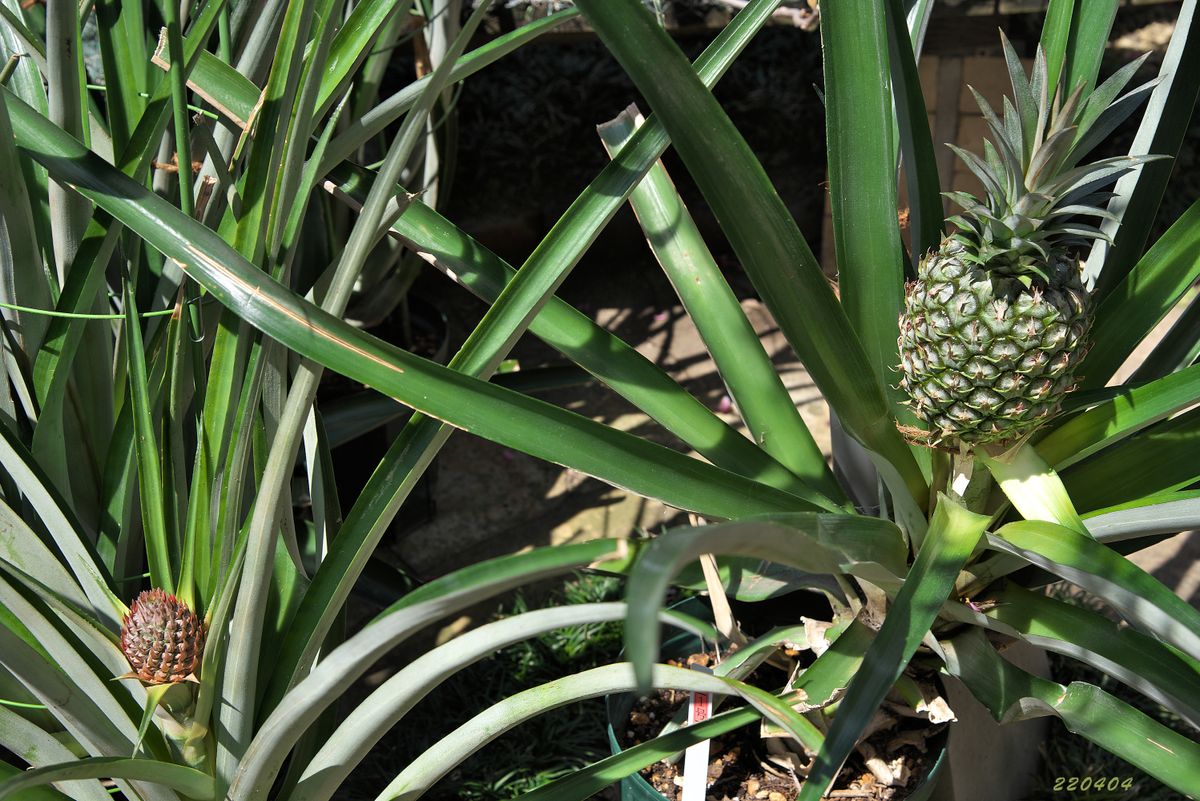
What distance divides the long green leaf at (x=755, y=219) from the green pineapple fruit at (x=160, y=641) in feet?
1.63

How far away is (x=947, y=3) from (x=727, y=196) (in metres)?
1.58

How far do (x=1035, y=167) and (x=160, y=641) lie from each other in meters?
0.72

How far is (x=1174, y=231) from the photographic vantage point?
782 mm

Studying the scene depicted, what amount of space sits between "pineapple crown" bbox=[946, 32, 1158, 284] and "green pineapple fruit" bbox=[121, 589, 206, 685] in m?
0.66

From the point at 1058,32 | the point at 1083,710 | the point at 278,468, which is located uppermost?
the point at 1058,32

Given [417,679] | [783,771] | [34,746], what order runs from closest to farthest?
[417,679], [34,746], [783,771]

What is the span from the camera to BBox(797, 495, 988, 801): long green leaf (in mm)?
603

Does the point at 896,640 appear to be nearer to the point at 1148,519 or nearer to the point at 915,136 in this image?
the point at 1148,519

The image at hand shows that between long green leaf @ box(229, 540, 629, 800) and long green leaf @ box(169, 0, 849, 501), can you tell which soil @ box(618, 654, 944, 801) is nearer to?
long green leaf @ box(169, 0, 849, 501)

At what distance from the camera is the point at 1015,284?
74 cm

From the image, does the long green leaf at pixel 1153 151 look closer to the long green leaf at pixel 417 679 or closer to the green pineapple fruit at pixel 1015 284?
the green pineapple fruit at pixel 1015 284

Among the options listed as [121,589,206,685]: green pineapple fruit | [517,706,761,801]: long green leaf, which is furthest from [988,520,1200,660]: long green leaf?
[121,589,206,685]: green pineapple fruit

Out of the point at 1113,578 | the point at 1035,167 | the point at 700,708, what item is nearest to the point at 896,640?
the point at 1113,578

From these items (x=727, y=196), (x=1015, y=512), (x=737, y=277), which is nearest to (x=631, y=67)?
(x=727, y=196)
